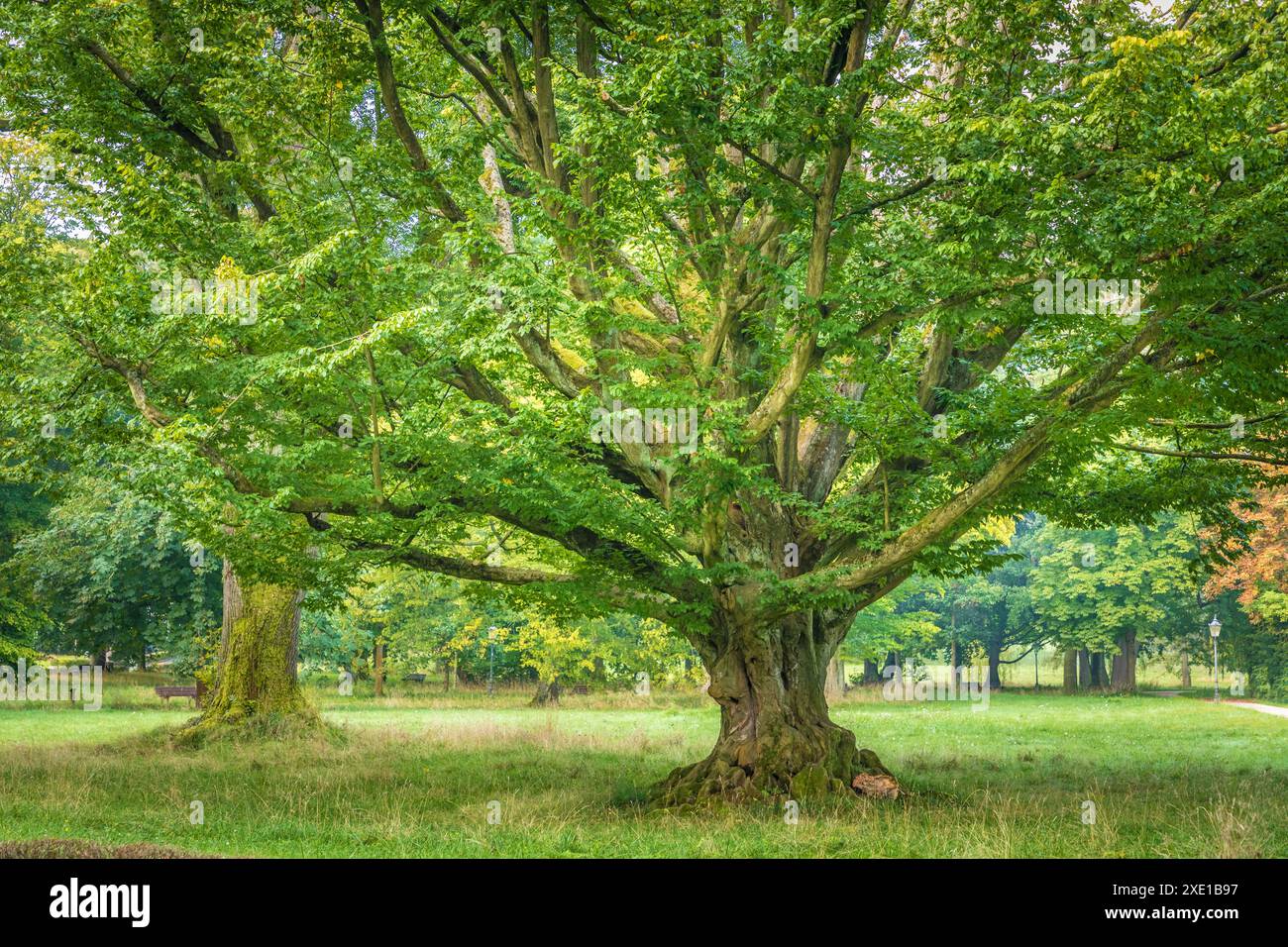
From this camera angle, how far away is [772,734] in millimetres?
14305

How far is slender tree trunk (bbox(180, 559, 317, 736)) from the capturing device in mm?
20328

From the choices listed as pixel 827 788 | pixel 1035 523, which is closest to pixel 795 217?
pixel 827 788

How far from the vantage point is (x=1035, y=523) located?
213 feet

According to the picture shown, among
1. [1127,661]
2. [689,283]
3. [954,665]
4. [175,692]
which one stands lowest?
[954,665]

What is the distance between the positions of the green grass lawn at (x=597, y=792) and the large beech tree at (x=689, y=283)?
2.49 meters

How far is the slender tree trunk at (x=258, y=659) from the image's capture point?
66.7 feet

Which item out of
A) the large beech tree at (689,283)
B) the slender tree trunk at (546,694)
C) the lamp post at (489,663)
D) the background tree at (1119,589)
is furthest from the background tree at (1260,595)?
the lamp post at (489,663)

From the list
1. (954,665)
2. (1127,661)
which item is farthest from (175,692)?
(954,665)

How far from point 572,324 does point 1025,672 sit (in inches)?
3085

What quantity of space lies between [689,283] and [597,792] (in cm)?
749

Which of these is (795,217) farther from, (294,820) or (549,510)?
(294,820)

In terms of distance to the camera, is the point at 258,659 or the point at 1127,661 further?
the point at 1127,661

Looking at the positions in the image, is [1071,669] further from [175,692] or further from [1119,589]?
[175,692]

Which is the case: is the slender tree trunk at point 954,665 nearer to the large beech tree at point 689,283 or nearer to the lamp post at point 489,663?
the lamp post at point 489,663
